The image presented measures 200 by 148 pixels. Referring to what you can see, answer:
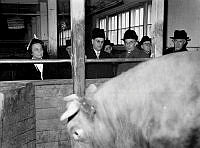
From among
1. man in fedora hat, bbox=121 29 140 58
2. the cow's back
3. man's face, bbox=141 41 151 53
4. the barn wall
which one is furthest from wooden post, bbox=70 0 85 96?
man's face, bbox=141 41 151 53

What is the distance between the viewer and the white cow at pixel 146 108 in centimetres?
248

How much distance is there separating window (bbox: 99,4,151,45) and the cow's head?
20.7 ft

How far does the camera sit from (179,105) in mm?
2480

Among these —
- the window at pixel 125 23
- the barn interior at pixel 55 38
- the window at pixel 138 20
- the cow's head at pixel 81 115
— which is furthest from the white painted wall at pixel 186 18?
the cow's head at pixel 81 115

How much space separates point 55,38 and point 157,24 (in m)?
6.24

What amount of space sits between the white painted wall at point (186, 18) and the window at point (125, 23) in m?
0.64

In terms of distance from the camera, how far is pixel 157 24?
14.0 feet

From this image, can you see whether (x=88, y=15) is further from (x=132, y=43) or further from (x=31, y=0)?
(x=132, y=43)

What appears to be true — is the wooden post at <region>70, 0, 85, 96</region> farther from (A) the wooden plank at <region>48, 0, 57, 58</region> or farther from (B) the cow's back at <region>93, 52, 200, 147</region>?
(A) the wooden plank at <region>48, 0, 57, 58</region>

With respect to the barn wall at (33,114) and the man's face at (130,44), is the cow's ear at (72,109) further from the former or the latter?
the man's face at (130,44)

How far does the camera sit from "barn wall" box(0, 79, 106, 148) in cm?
338

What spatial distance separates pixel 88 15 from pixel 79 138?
11.2 meters

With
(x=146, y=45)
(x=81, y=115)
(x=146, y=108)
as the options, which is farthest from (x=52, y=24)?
(x=146, y=108)

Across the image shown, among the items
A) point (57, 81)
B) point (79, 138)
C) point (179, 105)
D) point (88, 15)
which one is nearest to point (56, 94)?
point (57, 81)
